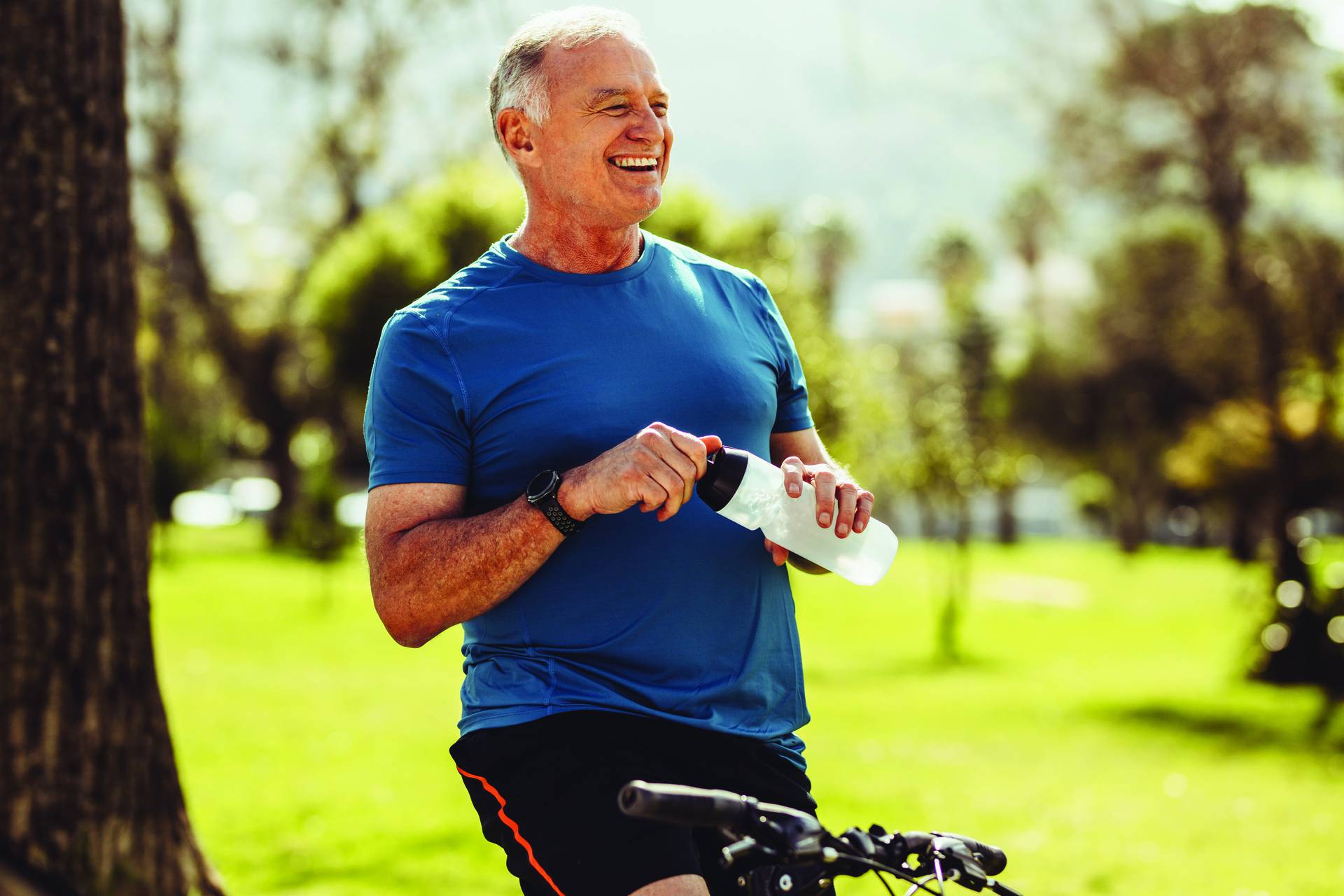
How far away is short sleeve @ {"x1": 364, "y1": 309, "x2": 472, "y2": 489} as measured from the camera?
2602 mm

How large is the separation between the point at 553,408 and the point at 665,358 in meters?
0.25

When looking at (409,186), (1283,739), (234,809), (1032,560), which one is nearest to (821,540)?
(234,809)

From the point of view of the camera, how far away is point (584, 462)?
2635 mm

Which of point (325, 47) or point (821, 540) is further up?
point (325, 47)

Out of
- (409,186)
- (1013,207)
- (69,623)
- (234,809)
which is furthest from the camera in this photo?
(1013,207)

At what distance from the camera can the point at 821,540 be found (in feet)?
8.74

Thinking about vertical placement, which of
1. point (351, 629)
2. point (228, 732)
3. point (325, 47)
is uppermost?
point (325, 47)

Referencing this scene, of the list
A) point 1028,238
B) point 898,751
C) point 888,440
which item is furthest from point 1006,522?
point 898,751

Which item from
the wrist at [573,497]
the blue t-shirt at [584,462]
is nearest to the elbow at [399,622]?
the blue t-shirt at [584,462]

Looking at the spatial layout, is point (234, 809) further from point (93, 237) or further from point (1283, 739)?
point (1283, 739)

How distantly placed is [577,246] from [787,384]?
582 millimetres

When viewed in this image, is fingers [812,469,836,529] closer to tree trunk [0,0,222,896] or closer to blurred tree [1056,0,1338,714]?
tree trunk [0,0,222,896]

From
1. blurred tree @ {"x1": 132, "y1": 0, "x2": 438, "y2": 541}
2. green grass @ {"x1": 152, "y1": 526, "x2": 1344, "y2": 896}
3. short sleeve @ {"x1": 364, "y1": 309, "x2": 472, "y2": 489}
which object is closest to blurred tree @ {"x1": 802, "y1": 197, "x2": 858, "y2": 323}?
blurred tree @ {"x1": 132, "y1": 0, "x2": 438, "y2": 541}

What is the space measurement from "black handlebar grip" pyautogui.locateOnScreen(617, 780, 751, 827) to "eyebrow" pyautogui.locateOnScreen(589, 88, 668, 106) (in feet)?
4.49
